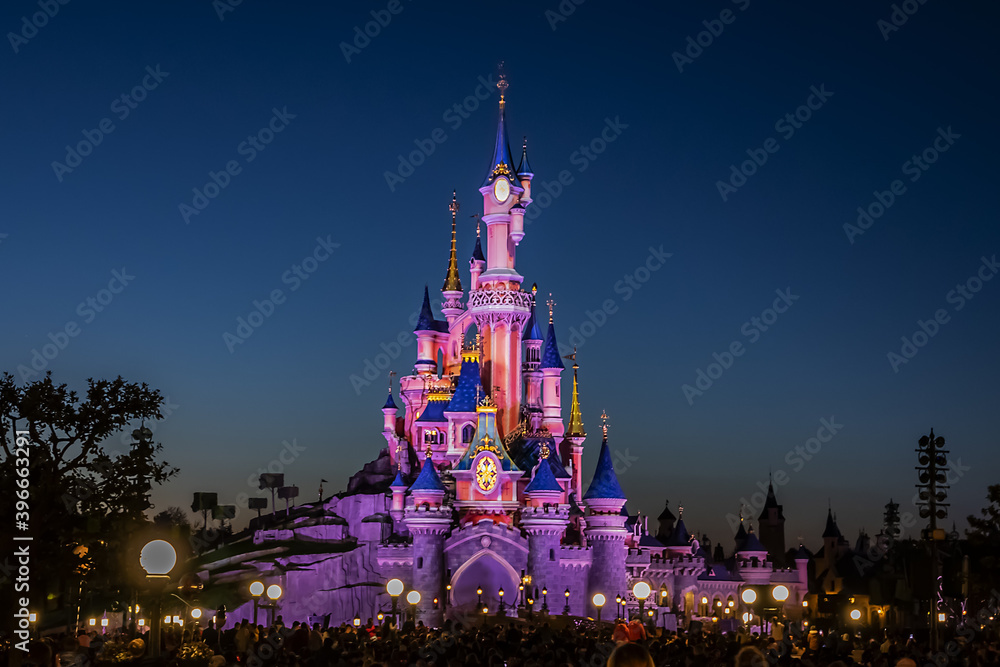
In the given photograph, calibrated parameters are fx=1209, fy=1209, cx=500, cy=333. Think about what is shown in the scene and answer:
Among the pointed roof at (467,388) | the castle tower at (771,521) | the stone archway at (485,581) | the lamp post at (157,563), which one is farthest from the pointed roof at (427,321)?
the lamp post at (157,563)

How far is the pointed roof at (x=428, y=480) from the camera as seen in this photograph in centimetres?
6719

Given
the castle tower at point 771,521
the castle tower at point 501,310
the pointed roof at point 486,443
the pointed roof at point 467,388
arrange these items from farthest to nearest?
the castle tower at point 771,521, the castle tower at point 501,310, the pointed roof at point 467,388, the pointed roof at point 486,443

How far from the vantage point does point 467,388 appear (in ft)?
241

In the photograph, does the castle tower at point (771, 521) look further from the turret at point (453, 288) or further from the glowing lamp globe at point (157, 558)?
the glowing lamp globe at point (157, 558)

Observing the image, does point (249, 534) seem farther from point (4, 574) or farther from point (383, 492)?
point (4, 574)

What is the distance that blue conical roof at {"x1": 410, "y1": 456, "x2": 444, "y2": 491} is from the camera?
220 ft

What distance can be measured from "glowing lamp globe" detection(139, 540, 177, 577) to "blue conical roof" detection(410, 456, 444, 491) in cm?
5532

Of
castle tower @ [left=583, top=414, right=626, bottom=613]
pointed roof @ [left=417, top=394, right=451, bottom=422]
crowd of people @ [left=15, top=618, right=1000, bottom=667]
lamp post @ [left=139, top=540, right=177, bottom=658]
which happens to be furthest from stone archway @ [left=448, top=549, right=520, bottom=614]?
lamp post @ [left=139, top=540, right=177, bottom=658]

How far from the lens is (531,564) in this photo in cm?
6638

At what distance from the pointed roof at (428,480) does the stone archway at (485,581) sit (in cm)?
438

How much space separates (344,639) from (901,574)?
2404 inches

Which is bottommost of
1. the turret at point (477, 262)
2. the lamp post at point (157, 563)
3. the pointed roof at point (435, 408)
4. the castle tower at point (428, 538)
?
the lamp post at point (157, 563)

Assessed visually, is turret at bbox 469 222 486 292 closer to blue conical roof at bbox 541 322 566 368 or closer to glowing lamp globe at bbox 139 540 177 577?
blue conical roof at bbox 541 322 566 368

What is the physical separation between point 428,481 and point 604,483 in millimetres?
10527
